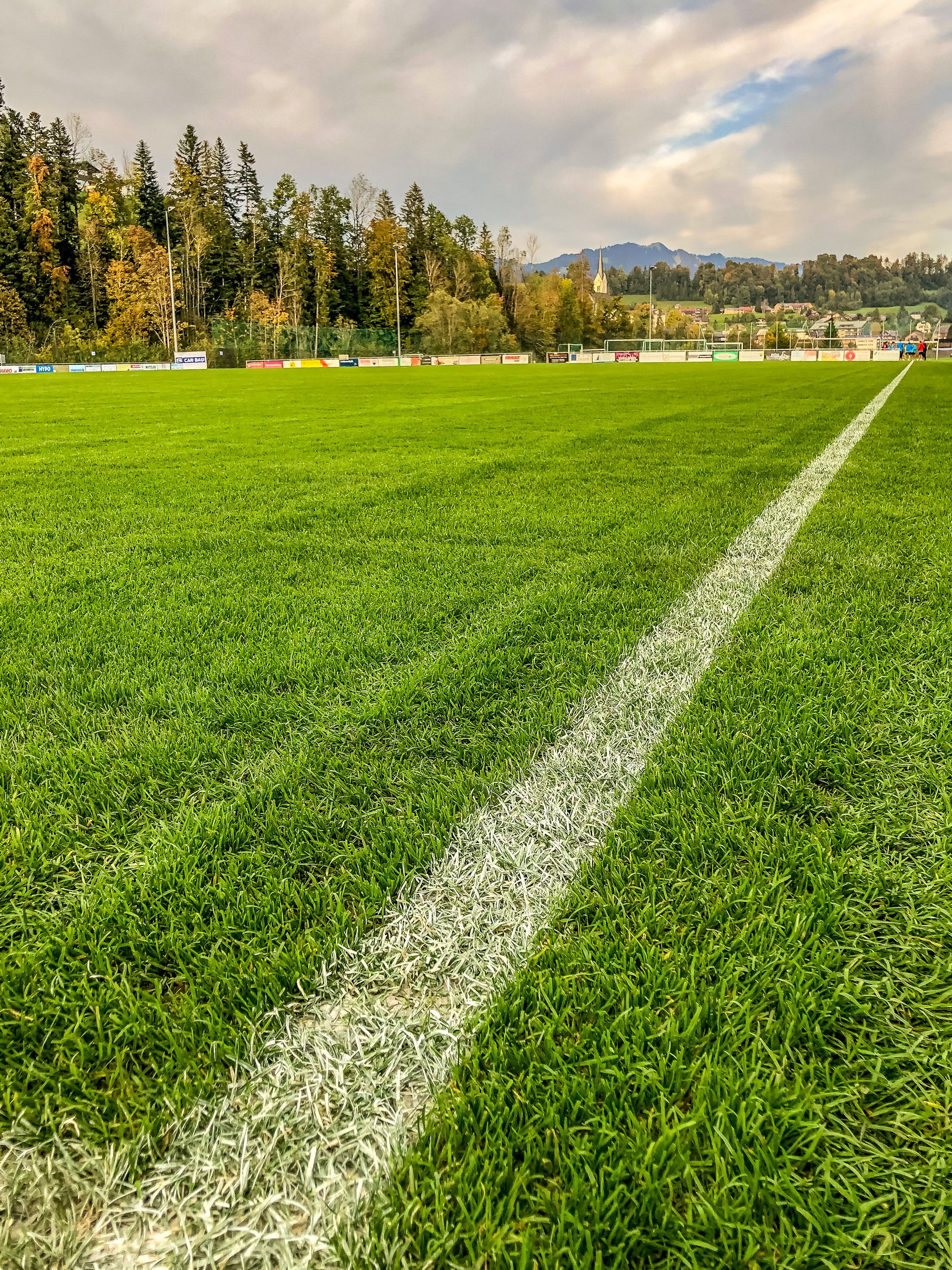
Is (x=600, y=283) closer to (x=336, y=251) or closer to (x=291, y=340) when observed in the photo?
(x=336, y=251)

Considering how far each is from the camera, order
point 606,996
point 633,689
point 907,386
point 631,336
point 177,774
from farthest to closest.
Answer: point 631,336 < point 907,386 < point 633,689 < point 177,774 < point 606,996

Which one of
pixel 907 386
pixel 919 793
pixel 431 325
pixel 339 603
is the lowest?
pixel 919 793

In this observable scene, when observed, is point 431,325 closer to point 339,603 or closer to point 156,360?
point 156,360

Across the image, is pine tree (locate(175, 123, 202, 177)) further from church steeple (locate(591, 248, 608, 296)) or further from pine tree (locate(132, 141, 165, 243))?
church steeple (locate(591, 248, 608, 296))

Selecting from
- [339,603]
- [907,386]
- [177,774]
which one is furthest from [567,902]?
[907,386]

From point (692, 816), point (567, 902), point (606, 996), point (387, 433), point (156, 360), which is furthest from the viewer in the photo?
point (156, 360)

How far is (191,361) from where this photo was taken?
42188 mm

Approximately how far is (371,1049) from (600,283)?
14151 cm

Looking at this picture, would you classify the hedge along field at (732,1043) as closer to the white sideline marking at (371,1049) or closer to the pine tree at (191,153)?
the white sideline marking at (371,1049)

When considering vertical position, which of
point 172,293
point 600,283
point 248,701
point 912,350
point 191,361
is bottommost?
point 248,701

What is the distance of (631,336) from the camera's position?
91.2 metres

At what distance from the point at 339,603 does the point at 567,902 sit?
5.69 ft

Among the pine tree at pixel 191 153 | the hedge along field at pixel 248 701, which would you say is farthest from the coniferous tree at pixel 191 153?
the hedge along field at pixel 248 701

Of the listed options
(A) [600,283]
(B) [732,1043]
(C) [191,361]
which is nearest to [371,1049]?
(B) [732,1043]
